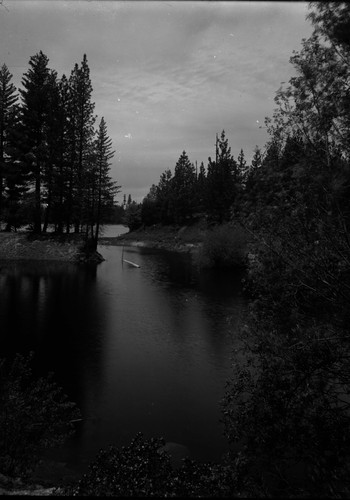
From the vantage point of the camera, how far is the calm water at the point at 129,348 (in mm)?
9828

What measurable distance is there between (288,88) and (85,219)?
42.1m

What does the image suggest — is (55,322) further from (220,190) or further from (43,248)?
(220,190)

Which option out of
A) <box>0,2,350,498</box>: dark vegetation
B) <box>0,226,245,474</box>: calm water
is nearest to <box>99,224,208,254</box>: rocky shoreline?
<box>0,226,245,474</box>: calm water

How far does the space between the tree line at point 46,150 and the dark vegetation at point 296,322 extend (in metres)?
39.0

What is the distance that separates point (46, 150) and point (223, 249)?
24960 millimetres

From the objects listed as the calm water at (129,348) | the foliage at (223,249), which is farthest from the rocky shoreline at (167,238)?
the calm water at (129,348)

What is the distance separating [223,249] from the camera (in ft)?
140

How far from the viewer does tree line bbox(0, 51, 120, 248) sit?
139 feet

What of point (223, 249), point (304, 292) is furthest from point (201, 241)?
point (304, 292)

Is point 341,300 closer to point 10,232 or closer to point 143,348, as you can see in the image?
point 143,348

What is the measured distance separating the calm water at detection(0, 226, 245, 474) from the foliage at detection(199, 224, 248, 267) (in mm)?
10862

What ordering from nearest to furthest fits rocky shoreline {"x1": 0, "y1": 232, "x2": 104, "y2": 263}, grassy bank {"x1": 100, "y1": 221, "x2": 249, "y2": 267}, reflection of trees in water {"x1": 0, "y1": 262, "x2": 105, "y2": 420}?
reflection of trees in water {"x1": 0, "y1": 262, "x2": 105, "y2": 420} → rocky shoreline {"x1": 0, "y1": 232, "x2": 104, "y2": 263} → grassy bank {"x1": 100, "y1": 221, "x2": 249, "y2": 267}

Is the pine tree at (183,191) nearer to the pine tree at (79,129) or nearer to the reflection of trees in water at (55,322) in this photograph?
the pine tree at (79,129)

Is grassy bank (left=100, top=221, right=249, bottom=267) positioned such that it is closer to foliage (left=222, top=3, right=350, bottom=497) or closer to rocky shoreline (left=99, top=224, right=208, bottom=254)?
rocky shoreline (left=99, top=224, right=208, bottom=254)
